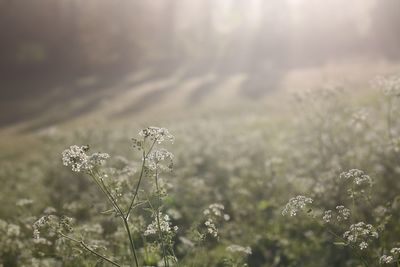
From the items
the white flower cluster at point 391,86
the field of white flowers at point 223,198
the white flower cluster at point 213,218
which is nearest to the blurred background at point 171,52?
the field of white flowers at point 223,198

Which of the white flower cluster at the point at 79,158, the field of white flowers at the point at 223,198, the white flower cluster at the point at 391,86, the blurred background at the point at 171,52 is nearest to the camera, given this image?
the white flower cluster at the point at 79,158

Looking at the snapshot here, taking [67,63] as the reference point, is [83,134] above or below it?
below

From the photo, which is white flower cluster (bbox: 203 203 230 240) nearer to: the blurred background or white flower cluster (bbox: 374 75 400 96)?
white flower cluster (bbox: 374 75 400 96)

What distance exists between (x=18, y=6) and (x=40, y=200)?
39.9 m

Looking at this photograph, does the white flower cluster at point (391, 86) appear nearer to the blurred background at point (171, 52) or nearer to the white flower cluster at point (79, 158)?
the white flower cluster at point (79, 158)

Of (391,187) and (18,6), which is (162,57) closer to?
(18,6)

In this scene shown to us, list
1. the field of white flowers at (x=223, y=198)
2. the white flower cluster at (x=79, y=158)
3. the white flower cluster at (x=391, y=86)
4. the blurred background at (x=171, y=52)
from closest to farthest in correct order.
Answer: the white flower cluster at (x=79, y=158) → the field of white flowers at (x=223, y=198) → the white flower cluster at (x=391, y=86) → the blurred background at (x=171, y=52)

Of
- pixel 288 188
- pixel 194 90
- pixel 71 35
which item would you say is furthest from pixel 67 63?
pixel 288 188

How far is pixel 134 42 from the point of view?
49.1 meters

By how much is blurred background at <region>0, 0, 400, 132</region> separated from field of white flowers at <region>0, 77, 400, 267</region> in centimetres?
1390

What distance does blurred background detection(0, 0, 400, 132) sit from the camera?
3456cm

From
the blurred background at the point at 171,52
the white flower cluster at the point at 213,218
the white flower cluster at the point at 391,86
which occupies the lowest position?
the white flower cluster at the point at 213,218

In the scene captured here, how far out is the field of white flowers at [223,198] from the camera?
5.74 m

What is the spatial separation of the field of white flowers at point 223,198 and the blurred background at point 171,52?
45.6 feet
